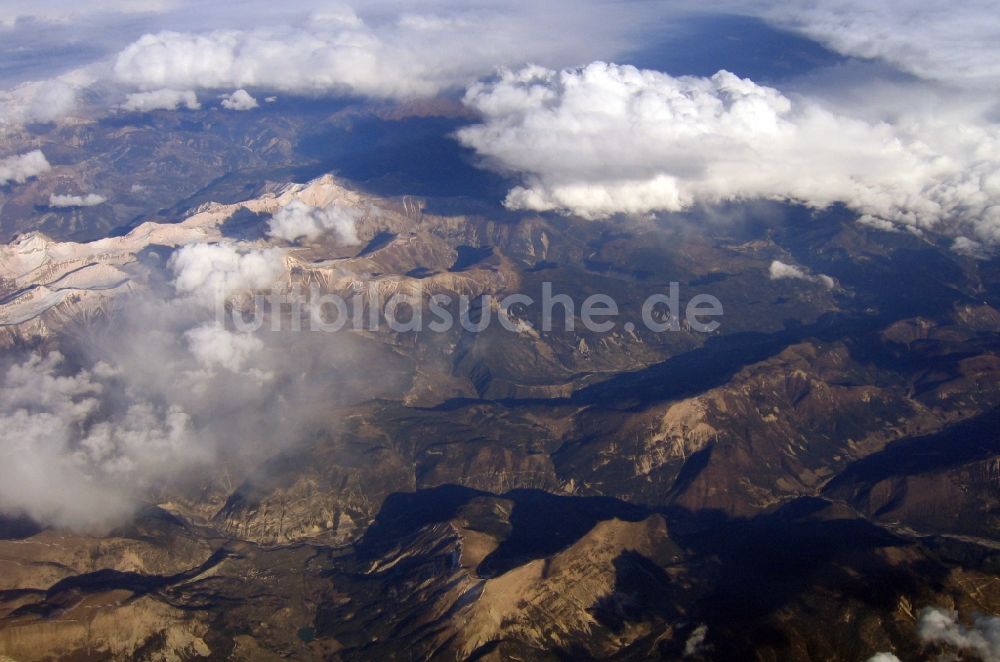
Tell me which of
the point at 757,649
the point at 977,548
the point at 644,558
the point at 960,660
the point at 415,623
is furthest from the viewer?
the point at 977,548

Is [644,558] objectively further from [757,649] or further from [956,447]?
[956,447]

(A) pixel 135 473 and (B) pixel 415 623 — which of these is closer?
(B) pixel 415 623

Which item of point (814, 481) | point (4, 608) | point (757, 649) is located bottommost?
point (814, 481)

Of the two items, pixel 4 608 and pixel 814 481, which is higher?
pixel 4 608

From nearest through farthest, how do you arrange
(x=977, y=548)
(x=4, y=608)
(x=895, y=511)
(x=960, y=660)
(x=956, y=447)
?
(x=960, y=660) → (x=4, y=608) → (x=977, y=548) → (x=895, y=511) → (x=956, y=447)

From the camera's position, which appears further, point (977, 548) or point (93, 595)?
point (977, 548)

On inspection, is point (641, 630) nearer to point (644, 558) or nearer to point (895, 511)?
point (644, 558)

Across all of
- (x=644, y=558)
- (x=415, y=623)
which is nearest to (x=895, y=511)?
(x=644, y=558)

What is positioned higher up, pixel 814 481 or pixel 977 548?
pixel 977 548

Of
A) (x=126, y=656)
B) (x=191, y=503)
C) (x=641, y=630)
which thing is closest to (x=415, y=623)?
(x=641, y=630)
